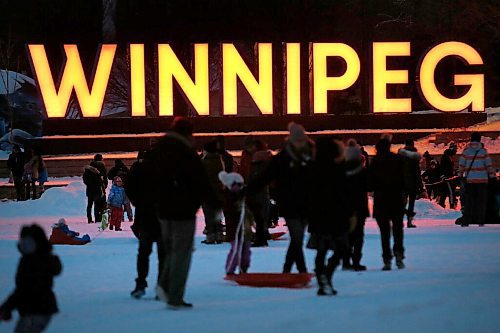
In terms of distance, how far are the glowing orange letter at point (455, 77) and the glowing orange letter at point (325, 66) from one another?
251cm

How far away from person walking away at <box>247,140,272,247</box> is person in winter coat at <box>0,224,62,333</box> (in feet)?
23.6

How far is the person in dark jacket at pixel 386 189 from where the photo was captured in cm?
1337

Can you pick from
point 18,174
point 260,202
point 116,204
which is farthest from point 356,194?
point 18,174

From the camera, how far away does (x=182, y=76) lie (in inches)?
1529

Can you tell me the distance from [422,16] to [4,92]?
2078cm

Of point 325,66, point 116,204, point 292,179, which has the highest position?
point 325,66

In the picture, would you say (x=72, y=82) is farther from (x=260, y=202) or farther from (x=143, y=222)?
(x=143, y=222)

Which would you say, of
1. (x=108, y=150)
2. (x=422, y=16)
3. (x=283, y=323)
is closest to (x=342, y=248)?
(x=283, y=323)

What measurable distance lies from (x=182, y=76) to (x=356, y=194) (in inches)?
1088

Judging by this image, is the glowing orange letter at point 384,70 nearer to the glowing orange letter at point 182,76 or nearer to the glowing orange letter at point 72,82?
the glowing orange letter at point 182,76

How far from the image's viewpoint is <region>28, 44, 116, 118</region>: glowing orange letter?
3838 cm

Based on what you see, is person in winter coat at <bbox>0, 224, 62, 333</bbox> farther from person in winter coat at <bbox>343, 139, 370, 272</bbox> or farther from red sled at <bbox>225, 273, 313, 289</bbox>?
red sled at <bbox>225, 273, 313, 289</bbox>

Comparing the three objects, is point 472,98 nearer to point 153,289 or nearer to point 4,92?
point 4,92

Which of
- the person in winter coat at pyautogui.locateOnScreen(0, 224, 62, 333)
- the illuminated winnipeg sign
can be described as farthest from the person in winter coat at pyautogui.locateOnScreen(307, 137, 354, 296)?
the illuminated winnipeg sign
